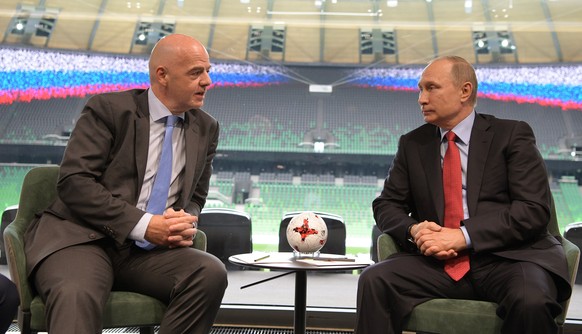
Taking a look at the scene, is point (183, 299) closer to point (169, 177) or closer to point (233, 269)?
point (169, 177)

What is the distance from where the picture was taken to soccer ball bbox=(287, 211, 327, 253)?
111 inches

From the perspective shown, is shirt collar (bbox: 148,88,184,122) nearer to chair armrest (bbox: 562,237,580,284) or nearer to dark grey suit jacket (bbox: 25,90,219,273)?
dark grey suit jacket (bbox: 25,90,219,273)

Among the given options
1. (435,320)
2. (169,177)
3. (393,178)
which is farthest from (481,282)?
(169,177)

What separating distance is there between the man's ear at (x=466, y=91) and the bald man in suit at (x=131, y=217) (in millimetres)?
1058

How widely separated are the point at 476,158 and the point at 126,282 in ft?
4.72

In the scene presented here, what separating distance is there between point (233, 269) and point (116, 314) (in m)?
2.37

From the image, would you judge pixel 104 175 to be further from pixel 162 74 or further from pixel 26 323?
pixel 26 323

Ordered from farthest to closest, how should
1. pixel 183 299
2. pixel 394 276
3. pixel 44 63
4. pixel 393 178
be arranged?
pixel 44 63, pixel 393 178, pixel 394 276, pixel 183 299

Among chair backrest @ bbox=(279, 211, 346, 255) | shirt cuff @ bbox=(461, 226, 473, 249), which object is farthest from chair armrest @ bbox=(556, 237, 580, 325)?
chair backrest @ bbox=(279, 211, 346, 255)

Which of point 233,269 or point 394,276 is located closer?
point 394,276

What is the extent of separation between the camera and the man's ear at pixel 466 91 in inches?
108

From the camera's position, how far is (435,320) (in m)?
2.37

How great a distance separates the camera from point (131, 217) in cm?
239

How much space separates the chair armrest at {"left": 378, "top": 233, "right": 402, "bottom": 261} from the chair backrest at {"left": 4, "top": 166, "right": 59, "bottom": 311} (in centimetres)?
134
